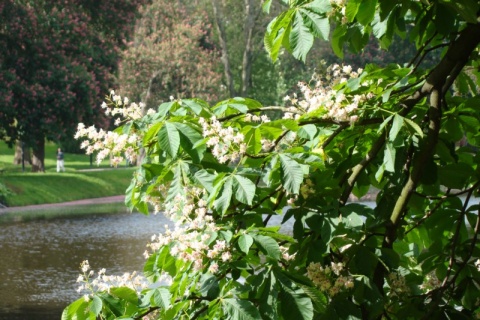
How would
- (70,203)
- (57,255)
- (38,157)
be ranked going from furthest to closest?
(38,157) → (70,203) → (57,255)

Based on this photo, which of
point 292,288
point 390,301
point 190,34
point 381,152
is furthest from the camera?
point 190,34

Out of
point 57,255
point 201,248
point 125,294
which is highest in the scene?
point 201,248

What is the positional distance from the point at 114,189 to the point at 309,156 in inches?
1836

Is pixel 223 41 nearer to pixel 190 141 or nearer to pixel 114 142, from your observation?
pixel 114 142

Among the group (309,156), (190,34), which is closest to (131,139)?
(309,156)

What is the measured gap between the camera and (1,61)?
49281 millimetres

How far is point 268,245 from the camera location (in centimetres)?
412

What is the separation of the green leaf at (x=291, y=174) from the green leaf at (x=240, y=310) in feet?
1.60

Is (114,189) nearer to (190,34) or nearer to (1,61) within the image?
(1,61)

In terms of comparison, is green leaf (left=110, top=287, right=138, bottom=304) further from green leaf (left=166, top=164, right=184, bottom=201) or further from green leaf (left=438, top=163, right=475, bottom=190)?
green leaf (left=438, top=163, right=475, bottom=190)

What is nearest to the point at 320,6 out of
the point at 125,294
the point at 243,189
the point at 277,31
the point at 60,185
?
the point at 277,31

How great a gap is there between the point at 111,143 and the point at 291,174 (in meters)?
1.00

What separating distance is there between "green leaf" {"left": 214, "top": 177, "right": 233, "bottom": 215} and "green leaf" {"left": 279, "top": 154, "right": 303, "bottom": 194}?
0.24 meters

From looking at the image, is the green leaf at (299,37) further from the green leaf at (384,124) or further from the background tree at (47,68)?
the background tree at (47,68)
